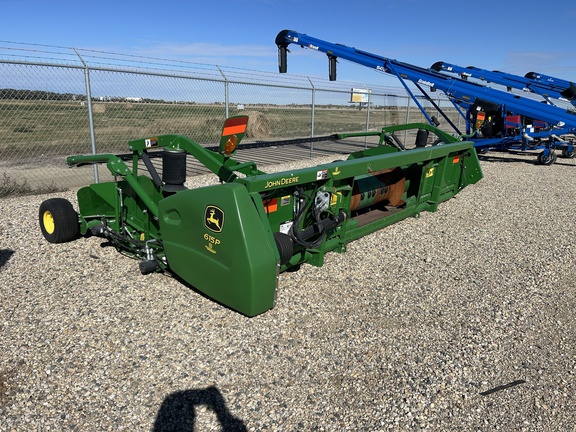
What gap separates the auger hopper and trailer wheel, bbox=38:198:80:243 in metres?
0.01

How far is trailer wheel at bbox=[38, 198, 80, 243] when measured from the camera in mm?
4684

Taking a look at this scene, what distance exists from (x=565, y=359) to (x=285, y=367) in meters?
1.97

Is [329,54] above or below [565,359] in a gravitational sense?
above

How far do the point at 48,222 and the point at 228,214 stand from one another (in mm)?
2910

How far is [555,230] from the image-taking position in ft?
20.2

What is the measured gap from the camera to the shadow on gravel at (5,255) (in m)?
4.34

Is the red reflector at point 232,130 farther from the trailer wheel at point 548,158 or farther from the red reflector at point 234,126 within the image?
the trailer wheel at point 548,158

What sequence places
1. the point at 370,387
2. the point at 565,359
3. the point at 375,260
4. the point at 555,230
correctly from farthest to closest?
the point at 555,230
the point at 375,260
the point at 565,359
the point at 370,387

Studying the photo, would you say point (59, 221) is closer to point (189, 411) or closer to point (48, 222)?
point (48, 222)

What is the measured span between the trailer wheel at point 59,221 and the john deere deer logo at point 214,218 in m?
2.36

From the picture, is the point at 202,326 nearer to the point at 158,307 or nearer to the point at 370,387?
the point at 158,307

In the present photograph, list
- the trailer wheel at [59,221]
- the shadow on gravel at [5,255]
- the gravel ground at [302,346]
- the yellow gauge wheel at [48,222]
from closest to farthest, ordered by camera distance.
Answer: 1. the gravel ground at [302,346]
2. the shadow on gravel at [5,255]
3. the trailer wheel at [59,221]
4. the yellow gauge wheel at [48,222]

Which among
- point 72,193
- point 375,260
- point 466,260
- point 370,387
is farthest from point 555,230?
point 72,193

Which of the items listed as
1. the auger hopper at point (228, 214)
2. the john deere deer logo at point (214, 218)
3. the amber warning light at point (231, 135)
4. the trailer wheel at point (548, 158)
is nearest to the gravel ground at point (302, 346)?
the auger hopper at point (228, 214)
